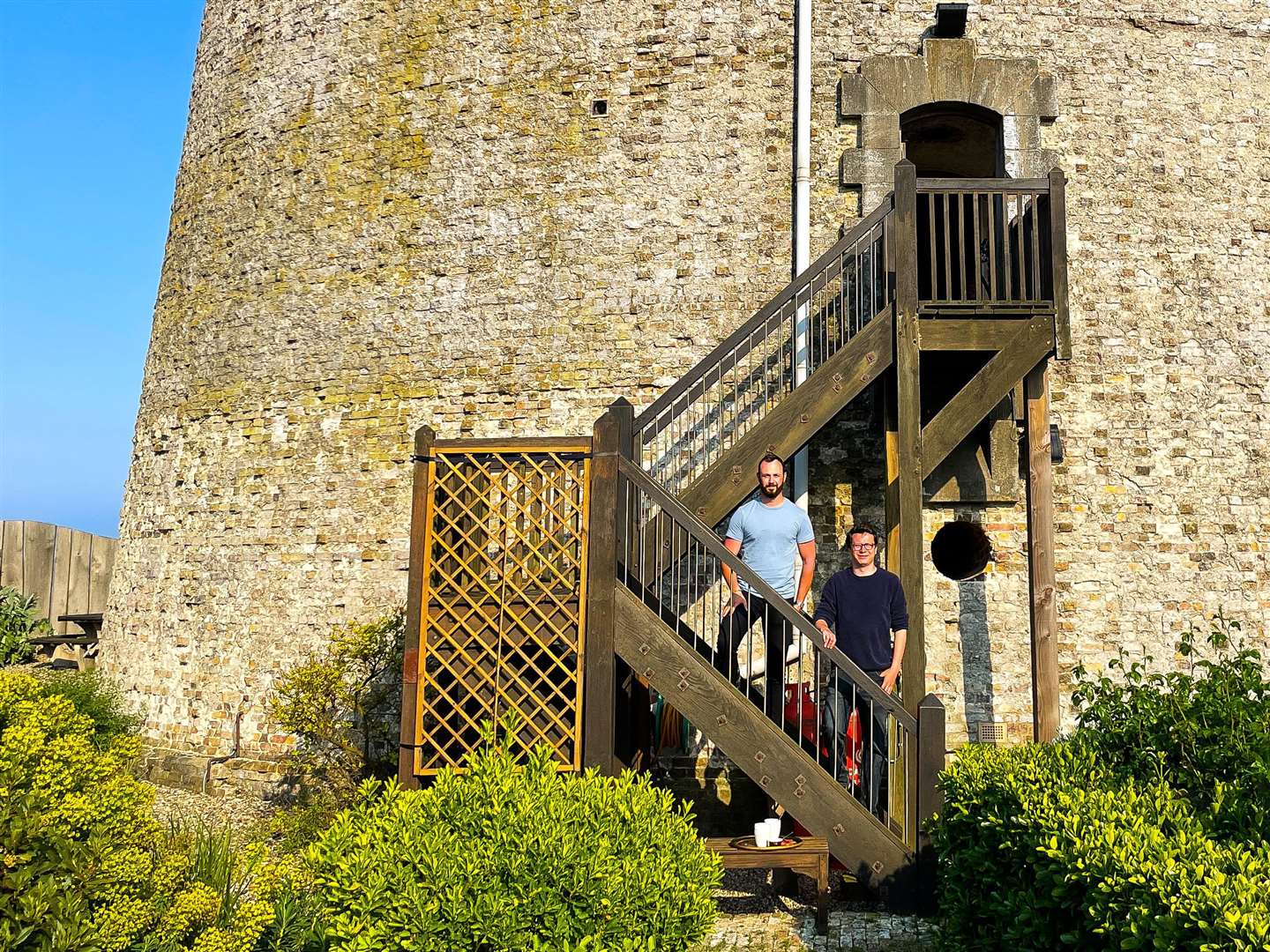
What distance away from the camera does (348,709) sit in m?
8.06

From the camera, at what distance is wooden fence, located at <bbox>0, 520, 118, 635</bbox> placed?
1291 cm

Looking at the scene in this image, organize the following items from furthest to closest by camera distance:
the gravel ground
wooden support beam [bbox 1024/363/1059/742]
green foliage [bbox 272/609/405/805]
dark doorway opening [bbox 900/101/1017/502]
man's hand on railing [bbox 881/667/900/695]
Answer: dark doorway opening [bbox 900/101/1017/502]
green foliage [bbox 272/609/405/805]
wooden support beam [bbox 1024/363/1059/742]
man's hand on railing [bbox 881/667/900/695]
the gravel ground

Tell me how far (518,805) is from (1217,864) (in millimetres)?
2345

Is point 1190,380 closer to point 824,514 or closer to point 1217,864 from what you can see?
point 824,514

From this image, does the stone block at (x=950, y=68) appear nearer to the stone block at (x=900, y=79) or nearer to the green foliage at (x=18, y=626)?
the stone block at (x=900, y=79)

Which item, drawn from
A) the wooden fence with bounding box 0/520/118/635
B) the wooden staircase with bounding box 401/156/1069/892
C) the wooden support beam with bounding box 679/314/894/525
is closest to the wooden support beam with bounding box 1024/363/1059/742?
the wooden staircase with bounding box 401/156/1069/892

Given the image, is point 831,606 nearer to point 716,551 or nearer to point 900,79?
point 716,551

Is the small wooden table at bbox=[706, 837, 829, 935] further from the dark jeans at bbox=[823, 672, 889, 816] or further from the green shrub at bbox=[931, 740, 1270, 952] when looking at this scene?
the green shrub at bbox=[931, 740, 1270, 952]

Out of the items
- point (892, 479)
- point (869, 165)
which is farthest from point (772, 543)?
point (869, 165)

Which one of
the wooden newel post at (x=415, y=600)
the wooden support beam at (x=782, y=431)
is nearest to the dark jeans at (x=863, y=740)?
the wooden support beam at (x=782, y=431)

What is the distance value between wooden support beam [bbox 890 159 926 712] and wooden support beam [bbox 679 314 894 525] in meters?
0.25

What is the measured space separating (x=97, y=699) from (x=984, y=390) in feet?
23.2

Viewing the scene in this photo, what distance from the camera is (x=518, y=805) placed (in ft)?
12.8

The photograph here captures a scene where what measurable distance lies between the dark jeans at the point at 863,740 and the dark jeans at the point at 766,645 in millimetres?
304
